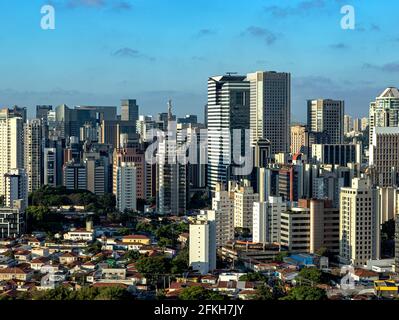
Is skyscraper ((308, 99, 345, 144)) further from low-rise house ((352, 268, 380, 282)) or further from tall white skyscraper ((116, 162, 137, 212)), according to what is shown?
low-rise house ((352, 268, 380, 282))

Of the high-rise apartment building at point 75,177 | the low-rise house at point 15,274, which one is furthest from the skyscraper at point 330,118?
the low-rise house at point 15,274

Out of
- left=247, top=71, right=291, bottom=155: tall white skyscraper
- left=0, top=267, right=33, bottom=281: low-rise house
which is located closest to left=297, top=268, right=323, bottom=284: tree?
left=0, top=267, right=33, bottom=281: low-rise house

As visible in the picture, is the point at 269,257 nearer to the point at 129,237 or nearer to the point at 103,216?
the point at 129,237

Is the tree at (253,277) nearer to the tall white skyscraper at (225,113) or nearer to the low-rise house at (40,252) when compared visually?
the low-rise house at (40,252)

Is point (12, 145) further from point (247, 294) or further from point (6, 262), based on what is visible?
point (247, 294)

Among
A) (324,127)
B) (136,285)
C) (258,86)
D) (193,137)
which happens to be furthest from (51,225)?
(324,127)
